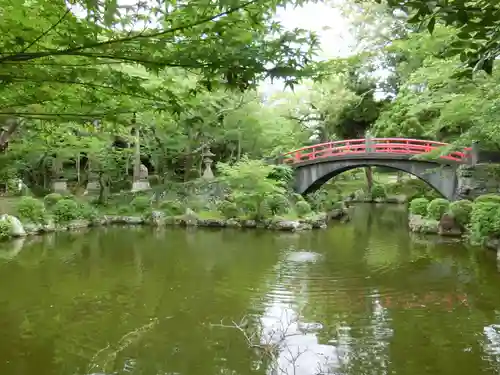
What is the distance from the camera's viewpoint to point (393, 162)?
19.7 m

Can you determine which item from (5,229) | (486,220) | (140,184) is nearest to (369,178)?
(140,184)

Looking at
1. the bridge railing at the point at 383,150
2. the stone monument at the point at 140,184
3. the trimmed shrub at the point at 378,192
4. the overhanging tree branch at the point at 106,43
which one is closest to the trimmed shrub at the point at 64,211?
the stone monument at the point at 140,184

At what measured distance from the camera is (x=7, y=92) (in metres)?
2.67

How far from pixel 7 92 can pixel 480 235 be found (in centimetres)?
1268

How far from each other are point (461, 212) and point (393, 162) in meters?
5.27

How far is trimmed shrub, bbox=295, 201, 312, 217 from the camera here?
19.0m

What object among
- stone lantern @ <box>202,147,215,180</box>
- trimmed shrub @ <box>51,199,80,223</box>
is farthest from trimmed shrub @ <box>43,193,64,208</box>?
stone lantern @ <box>202,147,215,180</box>

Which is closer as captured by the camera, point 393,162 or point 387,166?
point 393,162

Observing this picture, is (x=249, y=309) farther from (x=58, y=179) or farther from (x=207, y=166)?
(x=58, y=179)

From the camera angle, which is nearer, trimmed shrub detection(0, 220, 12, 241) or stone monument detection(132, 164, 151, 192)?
trimmed shrub detection(0, 220, 12, 241)

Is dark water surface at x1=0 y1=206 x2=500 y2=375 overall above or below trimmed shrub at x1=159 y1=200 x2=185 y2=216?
below

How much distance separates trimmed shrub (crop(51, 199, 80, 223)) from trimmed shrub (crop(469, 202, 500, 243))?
45.4ft

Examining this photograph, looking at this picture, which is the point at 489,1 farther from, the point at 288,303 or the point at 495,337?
the point at 288,303

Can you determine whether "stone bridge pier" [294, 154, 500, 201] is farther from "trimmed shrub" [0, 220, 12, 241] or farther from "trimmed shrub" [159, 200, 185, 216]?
"trimmed shrub" [0, 220, 12, 241]
